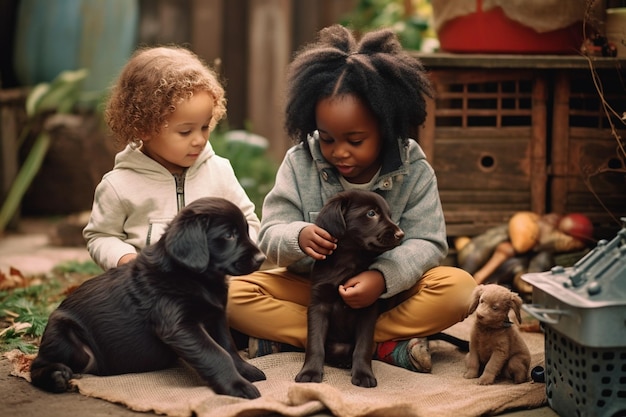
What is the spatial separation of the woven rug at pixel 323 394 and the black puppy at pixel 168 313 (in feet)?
0.27

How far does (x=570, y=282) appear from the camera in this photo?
3.17m

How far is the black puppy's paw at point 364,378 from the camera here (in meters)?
3.59

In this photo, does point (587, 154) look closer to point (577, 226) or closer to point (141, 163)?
point (577, 226)

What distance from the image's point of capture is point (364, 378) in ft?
11.8

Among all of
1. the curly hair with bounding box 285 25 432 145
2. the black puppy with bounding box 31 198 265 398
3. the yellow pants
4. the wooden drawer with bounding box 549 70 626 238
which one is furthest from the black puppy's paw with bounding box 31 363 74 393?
the wooden drawer with bounding box 549 70 626 238

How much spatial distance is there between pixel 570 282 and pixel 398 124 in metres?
1.11

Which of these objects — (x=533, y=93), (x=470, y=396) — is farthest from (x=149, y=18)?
(x=470, y=396)

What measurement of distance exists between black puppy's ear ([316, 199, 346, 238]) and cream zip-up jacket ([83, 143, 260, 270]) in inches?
22.2

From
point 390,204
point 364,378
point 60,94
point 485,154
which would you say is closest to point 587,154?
point 485,154

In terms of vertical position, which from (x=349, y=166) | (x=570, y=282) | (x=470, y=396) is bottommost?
(x=470, y=396)

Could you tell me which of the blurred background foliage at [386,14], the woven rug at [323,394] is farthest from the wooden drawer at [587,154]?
the blurred background foliage at [386,14]

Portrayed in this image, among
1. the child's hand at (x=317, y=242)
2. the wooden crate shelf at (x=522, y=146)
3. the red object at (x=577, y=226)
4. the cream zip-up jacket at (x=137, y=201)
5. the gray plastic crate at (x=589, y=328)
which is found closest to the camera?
the gray plastic crate at (x=589, y=328)

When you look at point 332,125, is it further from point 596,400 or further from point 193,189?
point 596,400

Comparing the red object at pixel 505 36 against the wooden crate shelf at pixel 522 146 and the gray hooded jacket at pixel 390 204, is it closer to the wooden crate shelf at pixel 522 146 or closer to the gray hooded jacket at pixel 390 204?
the wooden crate shelf at pixel 522 146
